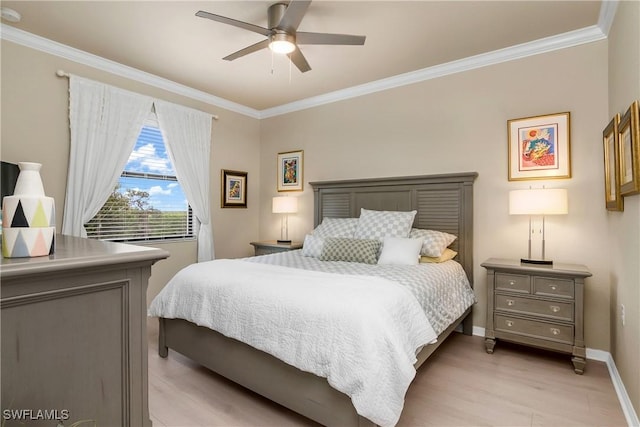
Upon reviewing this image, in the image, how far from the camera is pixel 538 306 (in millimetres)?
2639

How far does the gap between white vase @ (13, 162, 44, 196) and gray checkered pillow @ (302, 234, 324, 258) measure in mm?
2693

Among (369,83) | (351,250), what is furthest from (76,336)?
(369,83)

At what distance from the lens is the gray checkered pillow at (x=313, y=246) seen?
11.2 feet

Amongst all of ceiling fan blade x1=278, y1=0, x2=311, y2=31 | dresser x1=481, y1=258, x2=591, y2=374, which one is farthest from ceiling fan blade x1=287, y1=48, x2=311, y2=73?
dresser x1=481, y1=258, x2=591, y2=374

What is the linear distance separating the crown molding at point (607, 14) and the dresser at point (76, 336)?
3.34 metres

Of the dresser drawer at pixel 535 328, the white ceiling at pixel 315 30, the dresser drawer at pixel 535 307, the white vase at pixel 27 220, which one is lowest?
the dresser drawer at pixel 535 328

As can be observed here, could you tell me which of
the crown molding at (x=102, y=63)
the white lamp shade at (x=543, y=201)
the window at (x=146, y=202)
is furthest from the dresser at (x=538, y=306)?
the crown molding at (x=102, y=63)

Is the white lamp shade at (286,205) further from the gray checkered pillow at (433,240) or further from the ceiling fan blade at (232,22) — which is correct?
the ceiling fan blade at (232,22)

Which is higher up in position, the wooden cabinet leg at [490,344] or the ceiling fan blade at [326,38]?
the ceiling fan blade at [326,38]

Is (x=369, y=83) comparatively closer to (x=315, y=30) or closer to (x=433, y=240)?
(x=315, y=30)

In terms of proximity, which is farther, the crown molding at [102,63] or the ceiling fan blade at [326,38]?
the crown molding at [102,63]

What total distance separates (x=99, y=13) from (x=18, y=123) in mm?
1230

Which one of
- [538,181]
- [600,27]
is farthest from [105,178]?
[600,27]

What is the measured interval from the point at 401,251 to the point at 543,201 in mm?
1188
